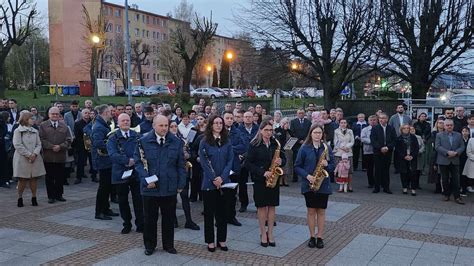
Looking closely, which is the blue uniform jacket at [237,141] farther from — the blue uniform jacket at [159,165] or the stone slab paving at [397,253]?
the stone slab paving at [397,253]

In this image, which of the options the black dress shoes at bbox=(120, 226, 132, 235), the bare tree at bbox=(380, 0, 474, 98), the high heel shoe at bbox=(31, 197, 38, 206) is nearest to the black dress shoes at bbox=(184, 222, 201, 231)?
the black dress shoes at bbox=(120, 226, 132, 235)

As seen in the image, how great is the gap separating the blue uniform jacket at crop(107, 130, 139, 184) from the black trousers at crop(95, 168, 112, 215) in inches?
33.6

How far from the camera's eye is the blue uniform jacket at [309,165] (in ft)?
23.1

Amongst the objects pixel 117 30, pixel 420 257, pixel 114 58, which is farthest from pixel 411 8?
pixel 117 30

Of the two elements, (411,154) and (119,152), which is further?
(411,154)

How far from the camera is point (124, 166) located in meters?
7.78

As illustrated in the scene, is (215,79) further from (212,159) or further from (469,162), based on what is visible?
(212,159)

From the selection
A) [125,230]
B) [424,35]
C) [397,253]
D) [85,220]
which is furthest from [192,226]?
[424,35]

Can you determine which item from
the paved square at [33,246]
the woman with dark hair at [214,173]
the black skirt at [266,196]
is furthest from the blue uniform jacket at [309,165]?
the paved square at [33,246]

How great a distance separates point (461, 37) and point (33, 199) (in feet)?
57.9

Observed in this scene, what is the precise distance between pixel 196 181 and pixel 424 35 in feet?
47.9

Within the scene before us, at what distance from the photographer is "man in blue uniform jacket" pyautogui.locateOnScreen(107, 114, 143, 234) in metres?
7.74

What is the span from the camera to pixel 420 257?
684 centimetres

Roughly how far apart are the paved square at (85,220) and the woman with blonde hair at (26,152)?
1160 millimetres
